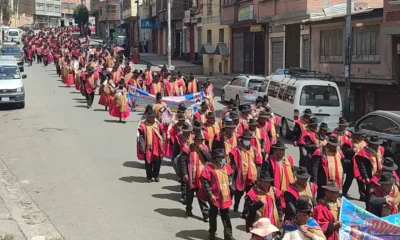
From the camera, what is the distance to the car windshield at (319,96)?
17953mm

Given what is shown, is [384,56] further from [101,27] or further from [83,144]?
[101,27]

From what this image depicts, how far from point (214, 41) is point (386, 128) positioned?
31.8 meters

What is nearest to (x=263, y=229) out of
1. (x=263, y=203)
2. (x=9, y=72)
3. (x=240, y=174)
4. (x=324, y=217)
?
(x=324, y=217)

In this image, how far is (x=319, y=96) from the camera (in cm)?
1808

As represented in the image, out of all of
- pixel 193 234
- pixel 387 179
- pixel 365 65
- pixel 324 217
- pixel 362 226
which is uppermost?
pixel 365 65

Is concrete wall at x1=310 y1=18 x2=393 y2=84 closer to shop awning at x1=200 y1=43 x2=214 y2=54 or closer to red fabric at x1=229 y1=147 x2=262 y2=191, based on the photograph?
red fabric at x1=229 y1=147 x2=262 y2=191

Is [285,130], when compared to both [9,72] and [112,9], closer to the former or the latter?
[9,72]

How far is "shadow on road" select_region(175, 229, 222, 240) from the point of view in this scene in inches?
366

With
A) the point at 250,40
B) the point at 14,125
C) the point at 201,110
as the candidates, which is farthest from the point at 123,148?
the point at 250,40

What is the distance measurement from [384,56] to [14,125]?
506 inches

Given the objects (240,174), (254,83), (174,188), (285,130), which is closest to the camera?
(240,174)

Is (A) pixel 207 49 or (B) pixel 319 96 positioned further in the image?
(A) pixel 207 49

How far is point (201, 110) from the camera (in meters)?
14.7

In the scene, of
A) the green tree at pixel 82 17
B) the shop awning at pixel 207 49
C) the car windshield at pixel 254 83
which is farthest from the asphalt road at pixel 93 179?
the green tree at pixel 82 17
